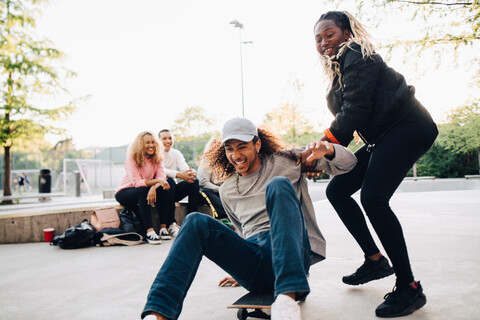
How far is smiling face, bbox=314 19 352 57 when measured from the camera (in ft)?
7.55

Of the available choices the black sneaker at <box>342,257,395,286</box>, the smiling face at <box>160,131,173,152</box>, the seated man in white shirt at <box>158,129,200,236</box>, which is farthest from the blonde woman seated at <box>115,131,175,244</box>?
the black sneaker at <box>342,257,395,286</box>

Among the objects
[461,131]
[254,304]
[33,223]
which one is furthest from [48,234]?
[461,131]

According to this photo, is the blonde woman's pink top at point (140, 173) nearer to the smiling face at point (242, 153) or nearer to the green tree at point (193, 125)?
the smiling face at point (242, 153)

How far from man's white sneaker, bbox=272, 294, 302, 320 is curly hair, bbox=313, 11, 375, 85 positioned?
4.54 ft

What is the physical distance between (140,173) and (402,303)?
418 cm

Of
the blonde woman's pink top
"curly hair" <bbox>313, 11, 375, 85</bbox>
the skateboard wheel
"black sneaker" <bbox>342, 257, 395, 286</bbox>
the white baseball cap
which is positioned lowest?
the skateboard wheel

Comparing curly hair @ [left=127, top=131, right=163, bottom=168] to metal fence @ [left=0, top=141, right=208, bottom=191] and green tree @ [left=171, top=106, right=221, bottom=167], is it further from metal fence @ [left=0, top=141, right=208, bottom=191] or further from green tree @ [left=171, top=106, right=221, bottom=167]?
green tree @ [left=171, top=106, right=221, bottom=167]

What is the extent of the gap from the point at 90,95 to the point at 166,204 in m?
9.55

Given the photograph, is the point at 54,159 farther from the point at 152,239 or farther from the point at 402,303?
the point at 402,303

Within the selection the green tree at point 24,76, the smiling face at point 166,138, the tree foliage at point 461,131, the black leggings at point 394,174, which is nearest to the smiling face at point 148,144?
the smiling face at point 166,138

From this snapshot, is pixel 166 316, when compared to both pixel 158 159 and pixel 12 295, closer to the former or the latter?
pixel 12 295

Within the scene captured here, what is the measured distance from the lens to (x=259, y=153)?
94.1 inches

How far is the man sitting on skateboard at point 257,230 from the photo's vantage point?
5.09ft

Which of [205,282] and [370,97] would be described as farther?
[205,282]
